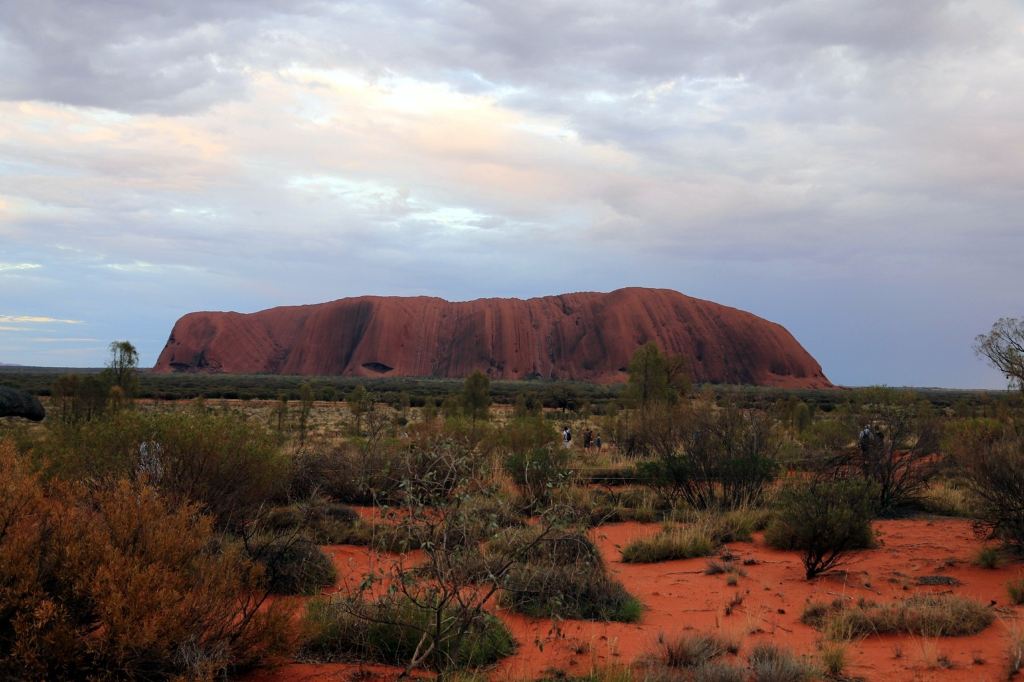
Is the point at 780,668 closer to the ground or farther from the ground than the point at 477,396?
closer to the ground

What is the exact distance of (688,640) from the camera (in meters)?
6.05

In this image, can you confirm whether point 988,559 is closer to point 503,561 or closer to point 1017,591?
point 1017,591

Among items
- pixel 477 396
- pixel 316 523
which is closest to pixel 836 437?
pixel 316 523

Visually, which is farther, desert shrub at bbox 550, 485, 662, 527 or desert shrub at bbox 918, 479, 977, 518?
desert shrub at bbox 918, 479, 977, 518

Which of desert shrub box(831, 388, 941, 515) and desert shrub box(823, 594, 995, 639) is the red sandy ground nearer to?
desert shrub box(823, 594, 995, 639)

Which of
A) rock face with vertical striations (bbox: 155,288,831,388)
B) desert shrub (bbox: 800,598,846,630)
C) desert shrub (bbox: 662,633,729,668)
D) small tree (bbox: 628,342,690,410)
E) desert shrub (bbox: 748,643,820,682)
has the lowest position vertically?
desert shrub (bbox: 800,598,846,630)

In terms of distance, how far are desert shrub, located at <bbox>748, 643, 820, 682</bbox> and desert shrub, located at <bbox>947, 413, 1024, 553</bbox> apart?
17.9 feet

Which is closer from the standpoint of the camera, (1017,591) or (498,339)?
(1017,591)

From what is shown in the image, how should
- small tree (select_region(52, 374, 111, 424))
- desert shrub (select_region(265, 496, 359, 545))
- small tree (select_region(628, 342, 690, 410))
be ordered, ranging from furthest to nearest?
small tree (select_region(628, 342, 690, 410)) < small tree (select_region(52, 374, 111, 424)) < desert shrub (select_region(265, 496, 359, 545))

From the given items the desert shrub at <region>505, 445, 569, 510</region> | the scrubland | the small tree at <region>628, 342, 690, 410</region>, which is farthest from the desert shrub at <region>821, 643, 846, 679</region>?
the small tree at <region>628, 342, 690, 410</region>

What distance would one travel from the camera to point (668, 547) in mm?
10516

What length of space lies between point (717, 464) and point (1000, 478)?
5037mm

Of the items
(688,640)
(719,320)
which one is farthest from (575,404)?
(719,320)

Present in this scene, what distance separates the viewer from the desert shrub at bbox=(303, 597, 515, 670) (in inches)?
230
